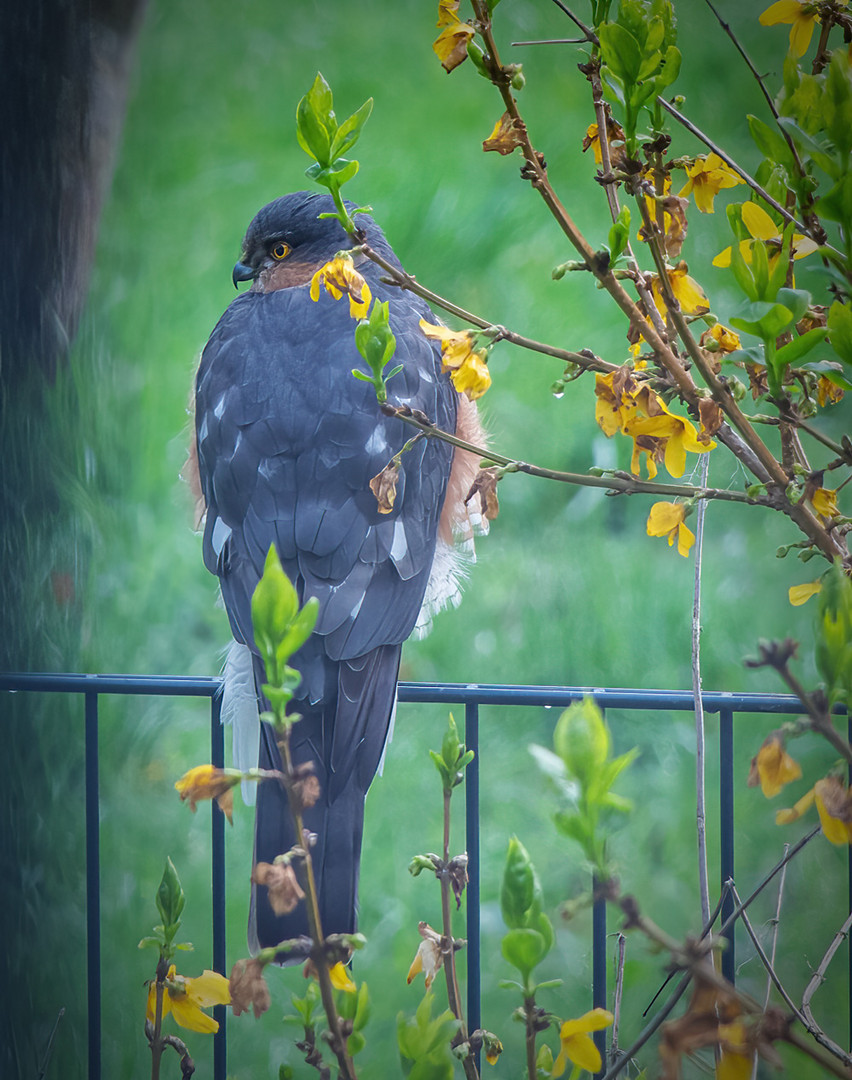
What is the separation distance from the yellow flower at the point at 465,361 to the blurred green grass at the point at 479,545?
0.59 metres

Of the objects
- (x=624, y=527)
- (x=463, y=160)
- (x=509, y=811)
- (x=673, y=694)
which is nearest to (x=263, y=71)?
(x=463, y=160)

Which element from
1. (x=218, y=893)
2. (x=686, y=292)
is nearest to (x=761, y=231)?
(x=686, y=292)

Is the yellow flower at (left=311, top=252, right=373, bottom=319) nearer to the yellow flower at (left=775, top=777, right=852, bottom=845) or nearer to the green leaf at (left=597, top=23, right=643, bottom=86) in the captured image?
the green leaf at (left=597, top=23, right=643, bottom=86)

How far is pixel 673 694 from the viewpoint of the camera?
0.88 m

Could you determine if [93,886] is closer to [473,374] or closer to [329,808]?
[329,808]

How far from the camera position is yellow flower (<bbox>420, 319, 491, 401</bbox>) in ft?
1.76

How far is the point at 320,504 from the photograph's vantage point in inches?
34.0

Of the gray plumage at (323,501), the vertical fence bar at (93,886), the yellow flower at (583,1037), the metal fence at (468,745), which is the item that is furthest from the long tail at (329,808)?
the yellow flower at (583,1037)

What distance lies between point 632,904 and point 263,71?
106cm

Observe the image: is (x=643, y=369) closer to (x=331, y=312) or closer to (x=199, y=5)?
(x=331, y=312)

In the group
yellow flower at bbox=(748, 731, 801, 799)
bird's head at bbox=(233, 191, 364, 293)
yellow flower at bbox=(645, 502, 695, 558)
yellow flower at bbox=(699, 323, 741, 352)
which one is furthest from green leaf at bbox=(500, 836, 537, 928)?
bird's head at bbox=(233, 191, 364, 293)

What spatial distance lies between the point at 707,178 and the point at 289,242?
572mm

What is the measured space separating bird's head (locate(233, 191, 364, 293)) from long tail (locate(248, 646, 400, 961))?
50 cm

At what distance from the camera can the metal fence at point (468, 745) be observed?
867mm
